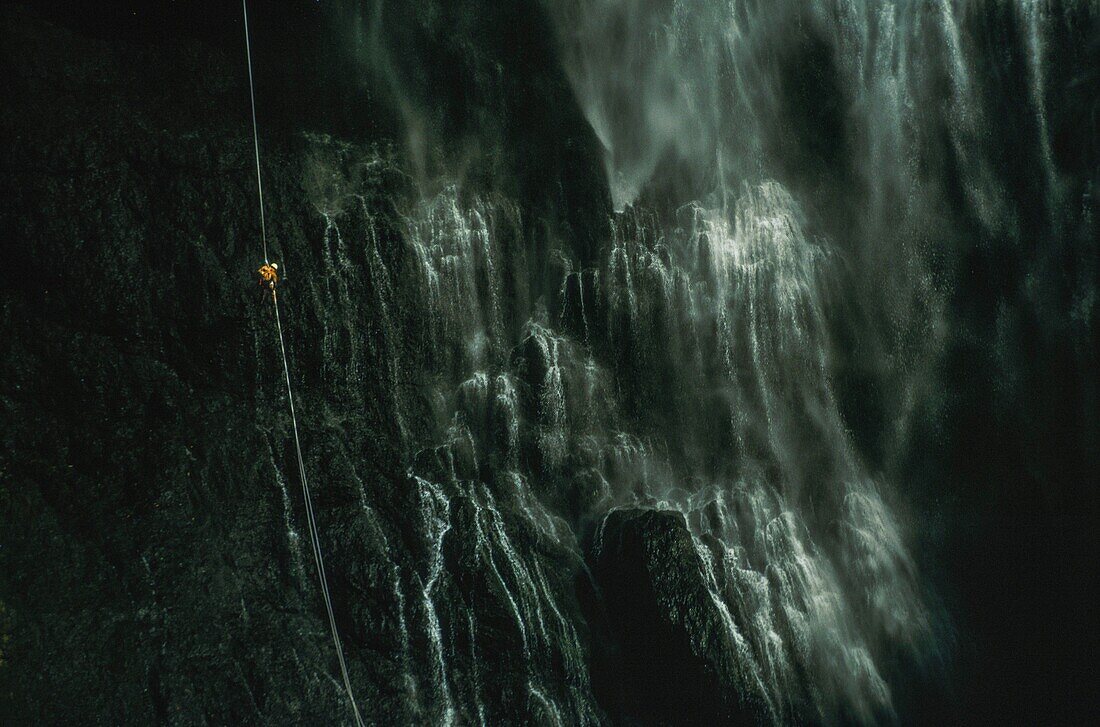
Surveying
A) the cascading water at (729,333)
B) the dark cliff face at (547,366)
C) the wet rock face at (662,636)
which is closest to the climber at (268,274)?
the dark cliff face at (547,366)

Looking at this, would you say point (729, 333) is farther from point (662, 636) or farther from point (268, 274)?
point (268, 274)

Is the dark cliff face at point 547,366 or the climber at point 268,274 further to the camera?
the climber at point 268,274

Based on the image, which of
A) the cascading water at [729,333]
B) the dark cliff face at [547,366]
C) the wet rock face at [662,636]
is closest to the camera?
the dark cliff face at [547,366]

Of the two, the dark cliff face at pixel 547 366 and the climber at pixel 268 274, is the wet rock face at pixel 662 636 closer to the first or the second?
the dark cliff face at pixel 547 366

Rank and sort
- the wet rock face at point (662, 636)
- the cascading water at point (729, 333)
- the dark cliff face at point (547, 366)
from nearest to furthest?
1. the dark cliff face at point (547, 366)
2. the wet rock face at point (662, 636)
3. the cascading water at point (729, 333)

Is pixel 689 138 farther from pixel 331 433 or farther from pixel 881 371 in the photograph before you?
pixel 331 433

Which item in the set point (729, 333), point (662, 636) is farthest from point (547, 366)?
point (662, 636)

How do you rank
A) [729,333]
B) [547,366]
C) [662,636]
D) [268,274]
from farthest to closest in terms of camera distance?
[729,333], [547,366], [662,636], [268,274]

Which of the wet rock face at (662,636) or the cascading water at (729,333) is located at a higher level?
the cascading water at (729,333)
